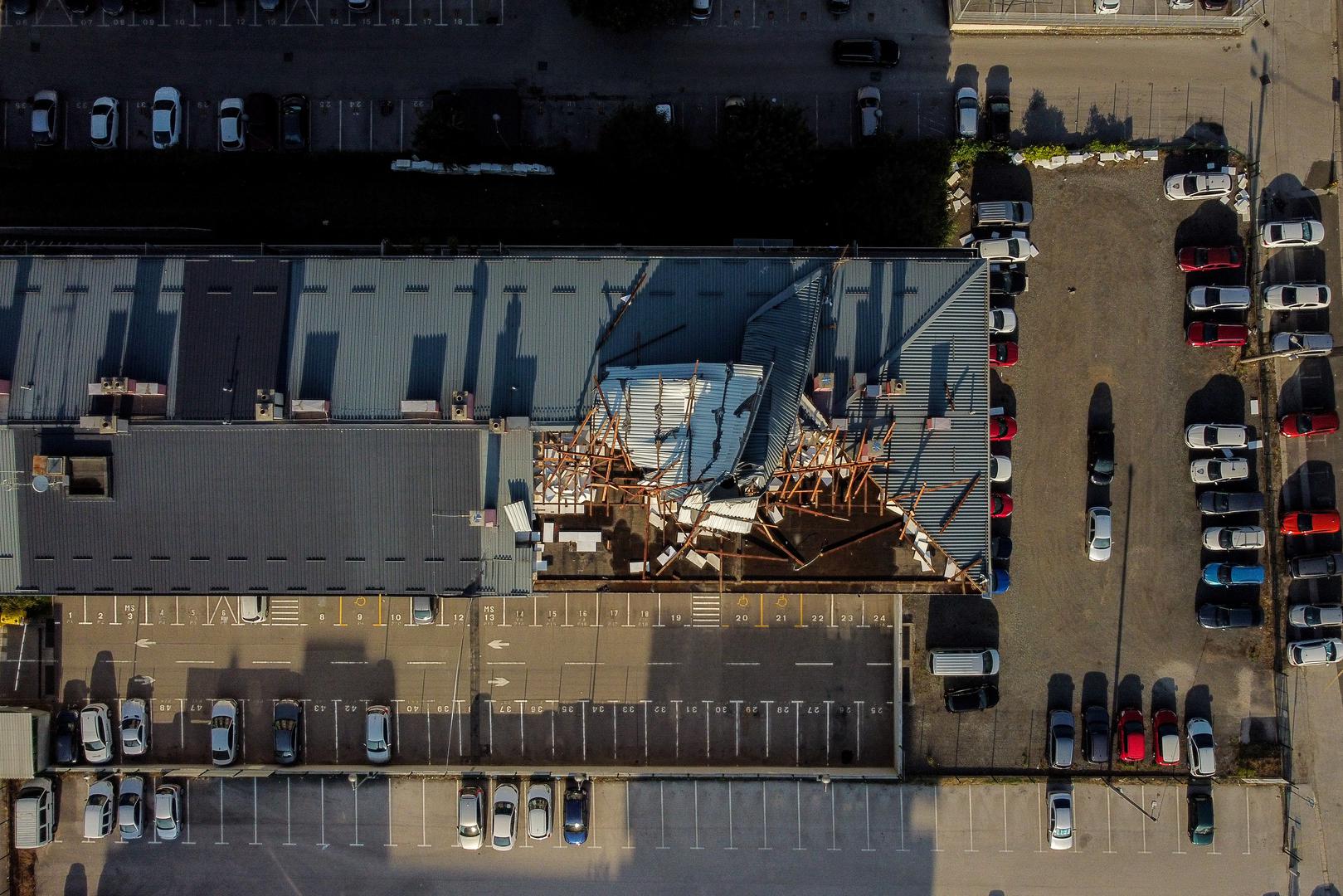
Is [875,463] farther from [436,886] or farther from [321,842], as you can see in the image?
[321,842]

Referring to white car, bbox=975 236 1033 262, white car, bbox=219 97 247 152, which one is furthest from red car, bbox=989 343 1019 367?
white car, bbox=219 97 247 152

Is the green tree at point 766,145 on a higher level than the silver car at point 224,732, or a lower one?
higher

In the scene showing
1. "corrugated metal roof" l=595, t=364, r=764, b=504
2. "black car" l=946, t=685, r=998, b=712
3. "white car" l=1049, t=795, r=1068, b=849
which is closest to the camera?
"corrugated metal roof" l=595, t=364, r=764, b=504

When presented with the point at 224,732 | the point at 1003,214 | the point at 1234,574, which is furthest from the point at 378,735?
the point at 1234,574

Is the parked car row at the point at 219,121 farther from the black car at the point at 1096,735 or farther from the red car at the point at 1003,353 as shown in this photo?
the black car at the point at 1096,735

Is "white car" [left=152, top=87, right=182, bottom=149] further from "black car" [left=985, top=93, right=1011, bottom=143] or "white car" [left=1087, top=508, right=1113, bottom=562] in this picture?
"white car" [left=1087, top=508, right=1113, bottom=562]

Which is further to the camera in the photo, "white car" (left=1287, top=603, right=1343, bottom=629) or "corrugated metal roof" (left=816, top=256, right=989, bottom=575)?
"white car" (left=1287, top=603, right=1343, bottom=629)

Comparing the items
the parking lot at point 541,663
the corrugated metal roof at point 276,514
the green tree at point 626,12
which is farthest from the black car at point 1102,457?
the green tree at point 626,12

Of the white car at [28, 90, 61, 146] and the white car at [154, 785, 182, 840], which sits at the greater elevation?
the white car at [28, 90, 61, 146]
